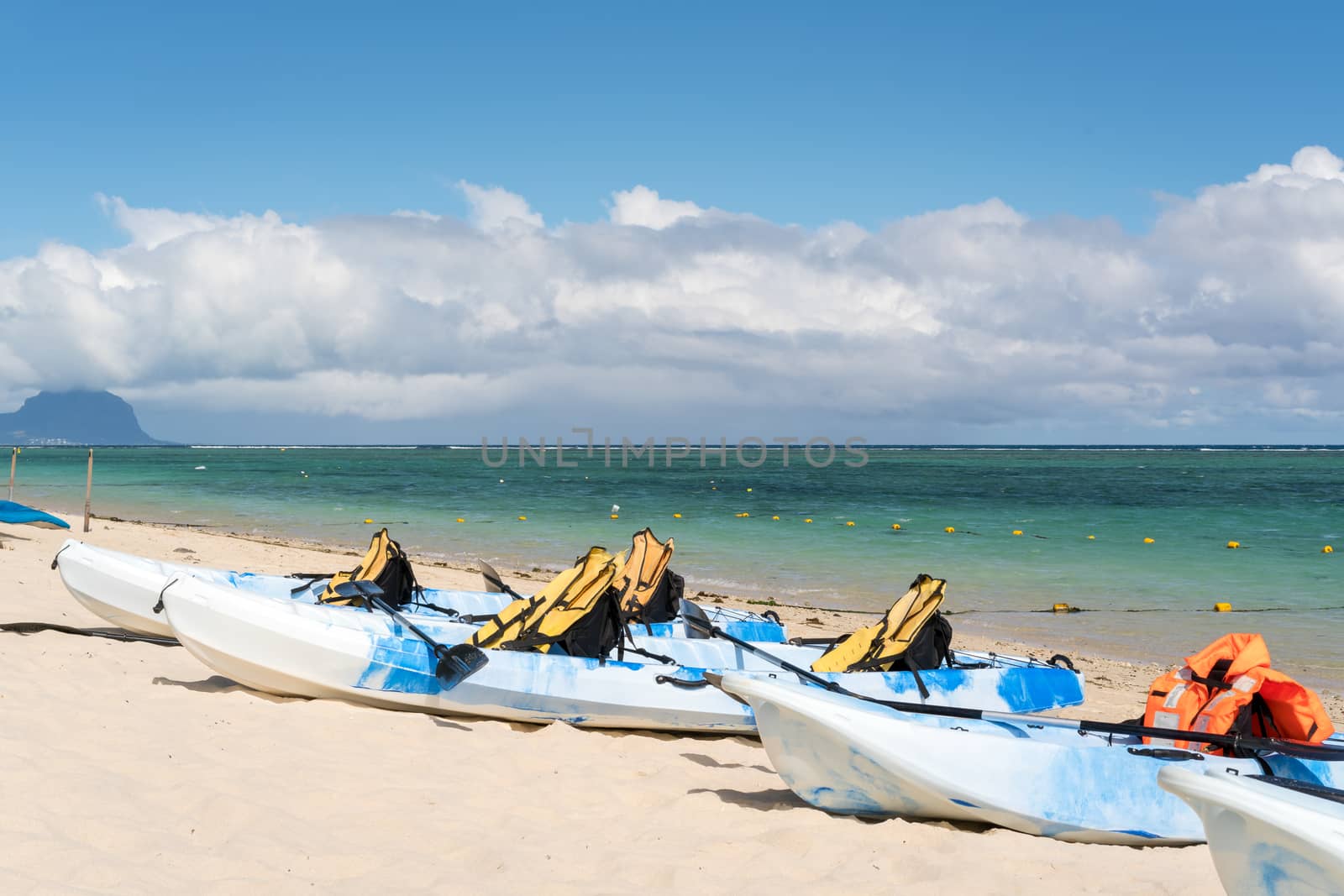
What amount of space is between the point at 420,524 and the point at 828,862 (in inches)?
1031

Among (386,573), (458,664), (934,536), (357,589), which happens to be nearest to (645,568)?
(386,573)

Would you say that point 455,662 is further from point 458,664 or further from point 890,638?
point 890,638

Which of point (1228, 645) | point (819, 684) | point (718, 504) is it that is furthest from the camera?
point (718, 504)

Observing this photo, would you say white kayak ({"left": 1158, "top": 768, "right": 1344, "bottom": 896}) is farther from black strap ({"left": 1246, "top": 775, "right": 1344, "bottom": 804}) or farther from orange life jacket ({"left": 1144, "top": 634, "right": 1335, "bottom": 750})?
orange life jacket ({"left": 1144, "top": 634, "right": 1335, "bottom": 750})

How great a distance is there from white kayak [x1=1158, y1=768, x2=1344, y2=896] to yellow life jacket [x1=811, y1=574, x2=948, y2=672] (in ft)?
14.2

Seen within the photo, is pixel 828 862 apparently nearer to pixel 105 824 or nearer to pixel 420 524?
pixel 105 824

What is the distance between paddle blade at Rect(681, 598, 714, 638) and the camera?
355 inches

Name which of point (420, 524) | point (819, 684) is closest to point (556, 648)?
point (819, 684)

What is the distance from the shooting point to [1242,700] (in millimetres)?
5391

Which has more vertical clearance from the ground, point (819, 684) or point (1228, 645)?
point (1228, 645)

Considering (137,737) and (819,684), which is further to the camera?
(819,684)

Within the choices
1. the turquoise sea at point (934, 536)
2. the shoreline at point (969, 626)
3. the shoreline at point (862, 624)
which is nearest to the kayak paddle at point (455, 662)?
the shoreline at point (862, 624)

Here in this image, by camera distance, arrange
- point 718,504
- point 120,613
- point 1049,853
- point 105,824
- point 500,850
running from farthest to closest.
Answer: point 718,504 < point 120,613 < point 1049,853 < point 500,850 < point 105,824

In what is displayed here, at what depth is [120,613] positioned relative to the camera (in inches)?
362
